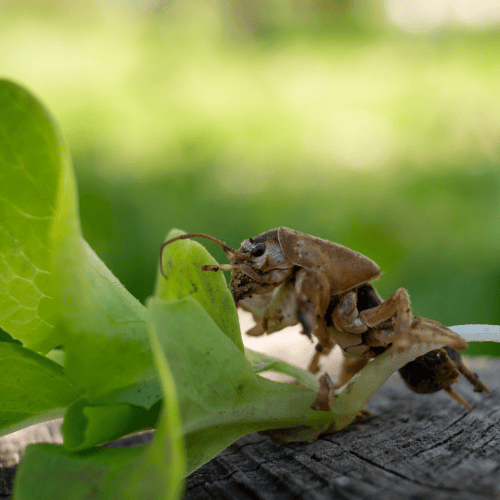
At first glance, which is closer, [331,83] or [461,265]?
[461,265]

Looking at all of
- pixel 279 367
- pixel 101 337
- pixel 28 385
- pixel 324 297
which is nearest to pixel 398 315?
pixel 324 297

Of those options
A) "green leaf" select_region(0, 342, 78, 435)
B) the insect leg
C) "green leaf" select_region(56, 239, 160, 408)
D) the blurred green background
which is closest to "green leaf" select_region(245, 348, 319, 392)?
the insect leg

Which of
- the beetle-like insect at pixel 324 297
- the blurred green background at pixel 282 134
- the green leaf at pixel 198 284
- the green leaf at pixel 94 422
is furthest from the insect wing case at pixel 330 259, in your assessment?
the blurred green background at pixel 282 134

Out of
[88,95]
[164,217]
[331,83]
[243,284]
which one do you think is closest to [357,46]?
[331,83]

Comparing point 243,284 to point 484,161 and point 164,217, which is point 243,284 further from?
point 484,161

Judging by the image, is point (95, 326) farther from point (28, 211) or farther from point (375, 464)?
point (375, 464)

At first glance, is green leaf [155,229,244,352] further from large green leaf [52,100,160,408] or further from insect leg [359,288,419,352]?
insect leg [359,288,419,352]

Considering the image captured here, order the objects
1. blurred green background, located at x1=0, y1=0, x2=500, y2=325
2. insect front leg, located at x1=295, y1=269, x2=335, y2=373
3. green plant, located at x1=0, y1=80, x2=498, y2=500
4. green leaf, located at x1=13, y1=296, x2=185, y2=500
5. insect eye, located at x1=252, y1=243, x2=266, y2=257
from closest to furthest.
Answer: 1. green leaf, located at x1=13, y1=296, x2=185, y2=500
2. green plant, located at x1=0, y1=80, x2=498, y2=500
3. insect front leg, located at x1=295, y1=269, x2=335, y2=373
4. insect eye, located at x1=252, y1=243, x2=266, y2=257
5. blurred green background, located at x1=0, y1=0, x2=500, y2=325
